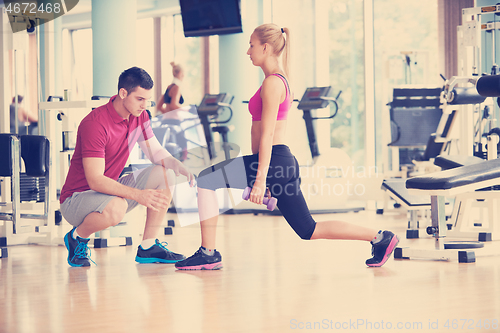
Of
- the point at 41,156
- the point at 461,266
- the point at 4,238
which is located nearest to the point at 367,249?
the point at 461,266

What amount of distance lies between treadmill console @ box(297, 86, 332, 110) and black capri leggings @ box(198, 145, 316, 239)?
9.68 ft

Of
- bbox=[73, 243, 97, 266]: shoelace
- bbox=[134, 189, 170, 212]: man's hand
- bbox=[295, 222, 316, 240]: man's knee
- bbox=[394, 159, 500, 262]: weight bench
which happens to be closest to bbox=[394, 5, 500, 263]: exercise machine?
bbox=[394, 159, 500, 262]: weight bench

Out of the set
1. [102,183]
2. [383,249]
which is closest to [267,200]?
[383,249]

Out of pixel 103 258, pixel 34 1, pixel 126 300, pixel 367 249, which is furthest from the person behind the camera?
pixel 34 1

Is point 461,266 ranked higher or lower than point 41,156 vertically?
lower

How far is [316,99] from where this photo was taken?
18.2 feet

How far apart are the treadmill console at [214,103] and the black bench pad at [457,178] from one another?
10.4 ft

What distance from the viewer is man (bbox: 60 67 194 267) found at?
110 inches

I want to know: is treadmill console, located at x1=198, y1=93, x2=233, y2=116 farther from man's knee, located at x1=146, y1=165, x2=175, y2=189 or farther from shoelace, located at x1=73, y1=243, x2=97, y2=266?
shoelace, located at x1=73, y1=243, x2=97, y2=266

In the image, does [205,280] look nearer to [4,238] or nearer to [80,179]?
[80,179]

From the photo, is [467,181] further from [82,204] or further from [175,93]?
[175,93]

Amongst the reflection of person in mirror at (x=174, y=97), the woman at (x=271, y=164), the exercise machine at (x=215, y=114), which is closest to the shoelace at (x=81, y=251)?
the woman at (x=271, y=164)

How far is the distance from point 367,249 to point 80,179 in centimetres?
171

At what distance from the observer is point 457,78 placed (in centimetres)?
381
